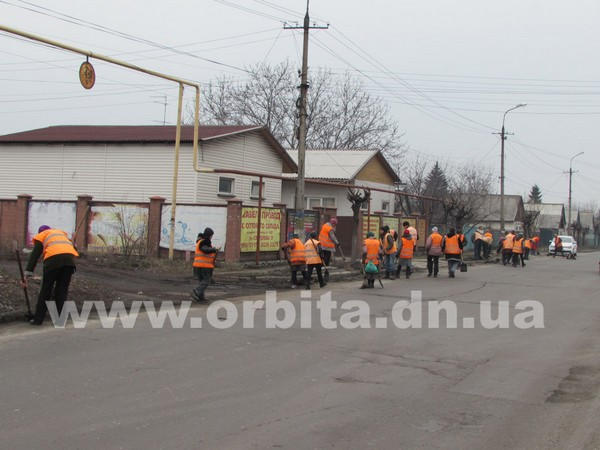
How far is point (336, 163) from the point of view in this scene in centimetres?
3978

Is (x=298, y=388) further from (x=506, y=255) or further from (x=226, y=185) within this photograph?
(x=506, y=255)

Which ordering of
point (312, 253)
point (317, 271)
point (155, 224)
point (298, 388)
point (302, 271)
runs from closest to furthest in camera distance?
1. point (298, 388)
2. point (312, 253)
3. point (302, 271)
4. point (317, 271)
5. point (155, 224)

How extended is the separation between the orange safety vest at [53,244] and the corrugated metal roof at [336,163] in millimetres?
27312

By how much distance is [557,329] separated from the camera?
11.4 m

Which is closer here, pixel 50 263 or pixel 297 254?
pixel 50 263

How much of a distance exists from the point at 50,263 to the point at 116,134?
60.2 feet

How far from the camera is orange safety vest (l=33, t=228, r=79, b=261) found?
10156 mm

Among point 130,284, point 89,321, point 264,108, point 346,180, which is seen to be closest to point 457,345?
point 89,321

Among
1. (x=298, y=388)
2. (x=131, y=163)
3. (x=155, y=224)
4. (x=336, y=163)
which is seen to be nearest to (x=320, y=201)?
(x=336, y=163)

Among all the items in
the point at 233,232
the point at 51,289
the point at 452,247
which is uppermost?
the point at 233,232

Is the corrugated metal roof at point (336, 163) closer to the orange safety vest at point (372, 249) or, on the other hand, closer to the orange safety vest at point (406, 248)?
the orange safety vest at point (406, 248)

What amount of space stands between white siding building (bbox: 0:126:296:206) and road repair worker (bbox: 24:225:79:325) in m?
14.4

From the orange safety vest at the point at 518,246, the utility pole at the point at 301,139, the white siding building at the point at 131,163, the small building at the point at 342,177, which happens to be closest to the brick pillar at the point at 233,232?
the utility pole at the point at 301,139

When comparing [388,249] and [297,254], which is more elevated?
[388,249]
